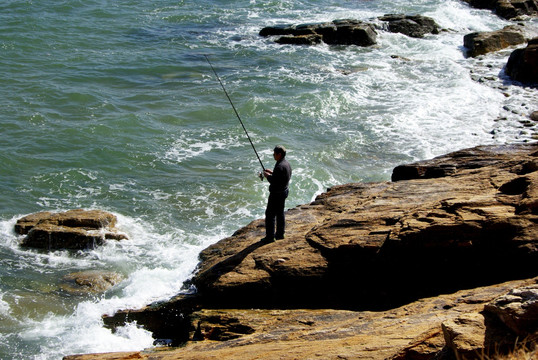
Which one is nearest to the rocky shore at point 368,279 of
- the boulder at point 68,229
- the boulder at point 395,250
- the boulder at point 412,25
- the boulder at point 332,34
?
the boulder at point 395,250

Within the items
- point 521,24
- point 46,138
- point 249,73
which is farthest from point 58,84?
point 521,24

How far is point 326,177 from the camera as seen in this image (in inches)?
594

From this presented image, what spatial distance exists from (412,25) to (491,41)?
16.0 ft

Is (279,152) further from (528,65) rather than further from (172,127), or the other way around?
(528,65)

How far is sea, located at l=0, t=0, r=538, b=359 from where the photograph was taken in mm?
11008

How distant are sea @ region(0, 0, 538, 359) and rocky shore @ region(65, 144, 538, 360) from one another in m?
1.37

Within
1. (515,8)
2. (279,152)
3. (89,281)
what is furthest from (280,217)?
(515,8)

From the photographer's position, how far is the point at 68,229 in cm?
1199

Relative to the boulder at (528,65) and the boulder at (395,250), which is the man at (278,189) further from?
the boulder at (528,65)

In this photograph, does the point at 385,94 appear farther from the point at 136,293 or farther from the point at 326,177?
the point at 136,293

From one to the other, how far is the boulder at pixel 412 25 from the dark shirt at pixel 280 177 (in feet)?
72.0

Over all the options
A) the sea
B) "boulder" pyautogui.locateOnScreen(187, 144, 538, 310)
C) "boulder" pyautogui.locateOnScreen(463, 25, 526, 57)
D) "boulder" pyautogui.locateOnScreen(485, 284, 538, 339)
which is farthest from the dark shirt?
"boulder" pyautogui.locateOnScreen(463, 25, 526, 57)

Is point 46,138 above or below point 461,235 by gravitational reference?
below

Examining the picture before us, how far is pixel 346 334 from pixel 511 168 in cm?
498
